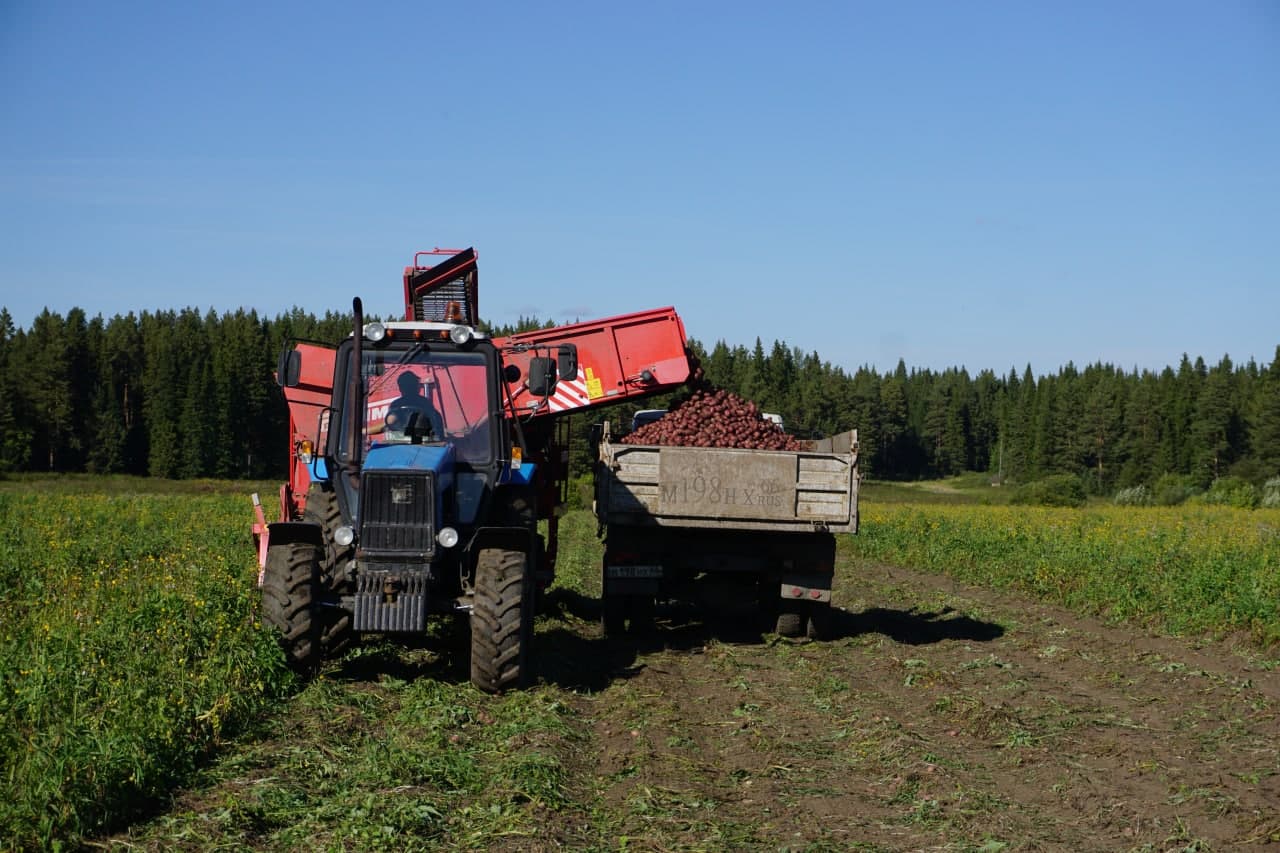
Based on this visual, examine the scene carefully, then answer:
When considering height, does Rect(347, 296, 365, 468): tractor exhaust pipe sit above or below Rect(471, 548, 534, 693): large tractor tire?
above

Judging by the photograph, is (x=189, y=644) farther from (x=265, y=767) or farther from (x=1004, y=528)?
(x=1004, y=528)

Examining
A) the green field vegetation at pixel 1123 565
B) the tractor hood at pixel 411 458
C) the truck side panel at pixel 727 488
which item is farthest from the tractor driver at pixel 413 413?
the green field vegetation at pixel 1123 565

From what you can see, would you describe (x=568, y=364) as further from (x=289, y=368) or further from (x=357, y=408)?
(x=289, y=368)

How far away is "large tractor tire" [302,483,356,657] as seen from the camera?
9.70 metres

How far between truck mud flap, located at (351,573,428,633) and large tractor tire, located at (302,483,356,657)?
41 cm

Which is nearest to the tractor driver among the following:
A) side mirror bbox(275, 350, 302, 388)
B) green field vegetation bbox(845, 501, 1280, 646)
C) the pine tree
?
side mirror bbox(275, 350, 302, 388)

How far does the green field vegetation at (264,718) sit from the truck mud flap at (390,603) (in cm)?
56

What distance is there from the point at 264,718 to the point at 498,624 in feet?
6.44

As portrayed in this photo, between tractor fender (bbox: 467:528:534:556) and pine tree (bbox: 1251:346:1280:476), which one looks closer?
tractor fender (bbox: 467:528:534:556)

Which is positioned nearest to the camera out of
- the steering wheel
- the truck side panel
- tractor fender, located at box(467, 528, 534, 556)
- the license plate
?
tractor fender, located at box(467, 528, 534, 556)

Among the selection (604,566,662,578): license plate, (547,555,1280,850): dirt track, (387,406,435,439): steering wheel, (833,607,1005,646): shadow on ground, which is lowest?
(833,607,1005,646): shadow on ground

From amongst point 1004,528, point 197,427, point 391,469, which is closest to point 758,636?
point 391,469

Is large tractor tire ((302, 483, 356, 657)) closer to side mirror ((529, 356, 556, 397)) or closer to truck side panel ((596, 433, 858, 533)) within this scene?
side mirror ((529, 356, 556, 397))

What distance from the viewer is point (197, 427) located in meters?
80.2
